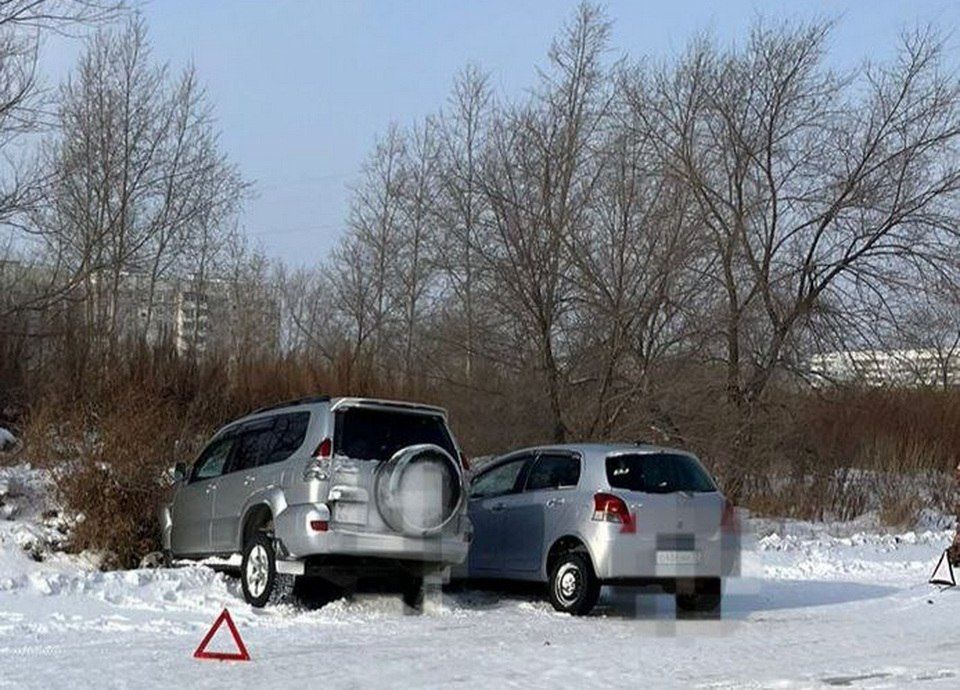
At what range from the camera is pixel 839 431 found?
28.8m

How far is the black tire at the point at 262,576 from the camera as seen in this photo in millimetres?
13617

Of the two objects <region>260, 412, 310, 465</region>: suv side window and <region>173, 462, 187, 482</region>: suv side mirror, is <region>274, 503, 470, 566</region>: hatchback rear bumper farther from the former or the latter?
<region>173, 462, 187, 482</region>: suv side mirror

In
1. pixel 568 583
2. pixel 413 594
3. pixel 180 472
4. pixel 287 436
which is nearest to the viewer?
pixel 287 436

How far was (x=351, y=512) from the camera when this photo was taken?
13.4 m

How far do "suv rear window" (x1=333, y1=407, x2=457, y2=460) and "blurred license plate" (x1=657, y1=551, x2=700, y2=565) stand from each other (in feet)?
7.51

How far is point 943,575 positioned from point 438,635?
984cm

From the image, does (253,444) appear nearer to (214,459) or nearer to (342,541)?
(214,459)

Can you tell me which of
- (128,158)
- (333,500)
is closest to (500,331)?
(128,158)

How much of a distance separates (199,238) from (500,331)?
11.7m

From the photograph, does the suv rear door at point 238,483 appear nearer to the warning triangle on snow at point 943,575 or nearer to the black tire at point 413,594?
the black tire at point 413,594

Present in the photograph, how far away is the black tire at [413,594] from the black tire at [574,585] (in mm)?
1377

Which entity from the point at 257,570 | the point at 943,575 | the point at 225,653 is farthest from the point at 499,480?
the point at 943,575

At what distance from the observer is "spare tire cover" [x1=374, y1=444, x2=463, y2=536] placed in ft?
44.2

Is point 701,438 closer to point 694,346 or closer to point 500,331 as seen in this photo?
point 694,346
